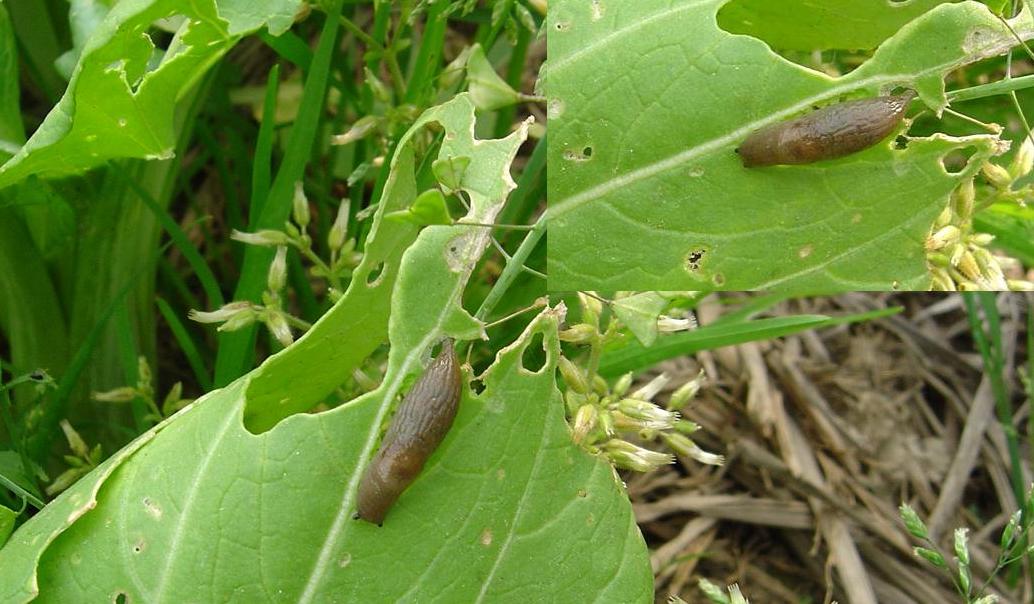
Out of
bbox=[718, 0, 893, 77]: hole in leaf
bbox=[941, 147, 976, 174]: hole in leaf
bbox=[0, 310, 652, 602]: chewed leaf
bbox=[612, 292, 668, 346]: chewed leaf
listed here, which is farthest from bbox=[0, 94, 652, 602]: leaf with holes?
bbox=[941, 147, 976, 174]: hole in leaf

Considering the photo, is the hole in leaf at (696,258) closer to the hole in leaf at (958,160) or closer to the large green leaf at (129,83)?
the hole in leaf at (958,160)

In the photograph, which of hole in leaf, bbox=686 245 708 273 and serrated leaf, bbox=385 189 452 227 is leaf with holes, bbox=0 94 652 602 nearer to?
serrated leaf, bbox=385 189 452 227

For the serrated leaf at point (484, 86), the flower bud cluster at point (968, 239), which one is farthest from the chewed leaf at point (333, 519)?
the flower bud cluster at point (968, 239)

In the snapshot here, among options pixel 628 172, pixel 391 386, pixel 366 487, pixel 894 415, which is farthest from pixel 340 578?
pixel 894 415

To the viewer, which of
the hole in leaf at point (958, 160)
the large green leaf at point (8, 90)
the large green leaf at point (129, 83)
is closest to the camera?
the large green leaf at point (129, 83)

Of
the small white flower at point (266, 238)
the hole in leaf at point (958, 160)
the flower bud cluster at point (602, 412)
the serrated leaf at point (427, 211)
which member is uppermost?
the serrated leaf at point (427, 211)

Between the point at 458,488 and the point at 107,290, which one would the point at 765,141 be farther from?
the point at 107,290

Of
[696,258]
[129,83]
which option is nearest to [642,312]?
[696,258]
